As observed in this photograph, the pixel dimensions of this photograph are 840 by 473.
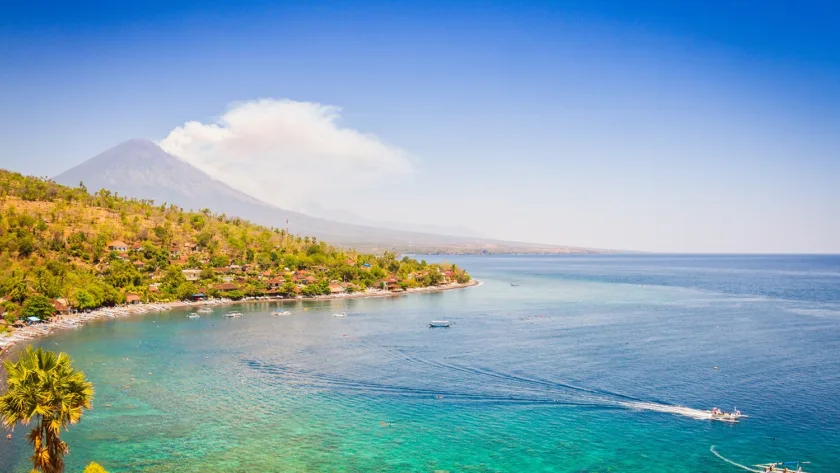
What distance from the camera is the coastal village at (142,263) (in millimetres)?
65312

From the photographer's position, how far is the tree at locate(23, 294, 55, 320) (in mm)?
56450

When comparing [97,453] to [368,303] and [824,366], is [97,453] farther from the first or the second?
[368,303]

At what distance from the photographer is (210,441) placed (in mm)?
27719

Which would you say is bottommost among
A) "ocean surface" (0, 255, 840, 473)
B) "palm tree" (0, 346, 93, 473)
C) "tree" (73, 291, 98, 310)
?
"ocean surface" (0, 255, 840, 473)

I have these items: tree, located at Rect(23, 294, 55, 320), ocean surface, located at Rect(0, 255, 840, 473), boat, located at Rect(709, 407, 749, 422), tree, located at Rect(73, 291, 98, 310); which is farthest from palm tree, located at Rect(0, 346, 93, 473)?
tree, located at Rect(73, 291, 98, 310)

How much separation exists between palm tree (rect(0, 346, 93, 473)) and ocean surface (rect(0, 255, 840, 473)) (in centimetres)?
923

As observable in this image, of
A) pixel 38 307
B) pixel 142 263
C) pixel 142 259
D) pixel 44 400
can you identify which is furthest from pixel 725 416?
pixel 142 259

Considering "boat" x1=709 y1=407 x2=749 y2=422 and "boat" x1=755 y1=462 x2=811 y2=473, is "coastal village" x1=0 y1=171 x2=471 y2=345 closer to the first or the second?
"boat" x1=709 y1=407 x2=749 y2=422

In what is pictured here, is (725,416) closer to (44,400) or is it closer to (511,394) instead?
(511,394)

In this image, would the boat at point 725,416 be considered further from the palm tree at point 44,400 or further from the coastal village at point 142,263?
the coastal village at point 142,263

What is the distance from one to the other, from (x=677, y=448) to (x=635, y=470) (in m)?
3.76

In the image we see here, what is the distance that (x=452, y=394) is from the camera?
35.7 m

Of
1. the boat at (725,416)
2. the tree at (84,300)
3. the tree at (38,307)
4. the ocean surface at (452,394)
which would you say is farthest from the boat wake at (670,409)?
the tree at (84,300)

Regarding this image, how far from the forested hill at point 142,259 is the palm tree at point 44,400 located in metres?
47.0
